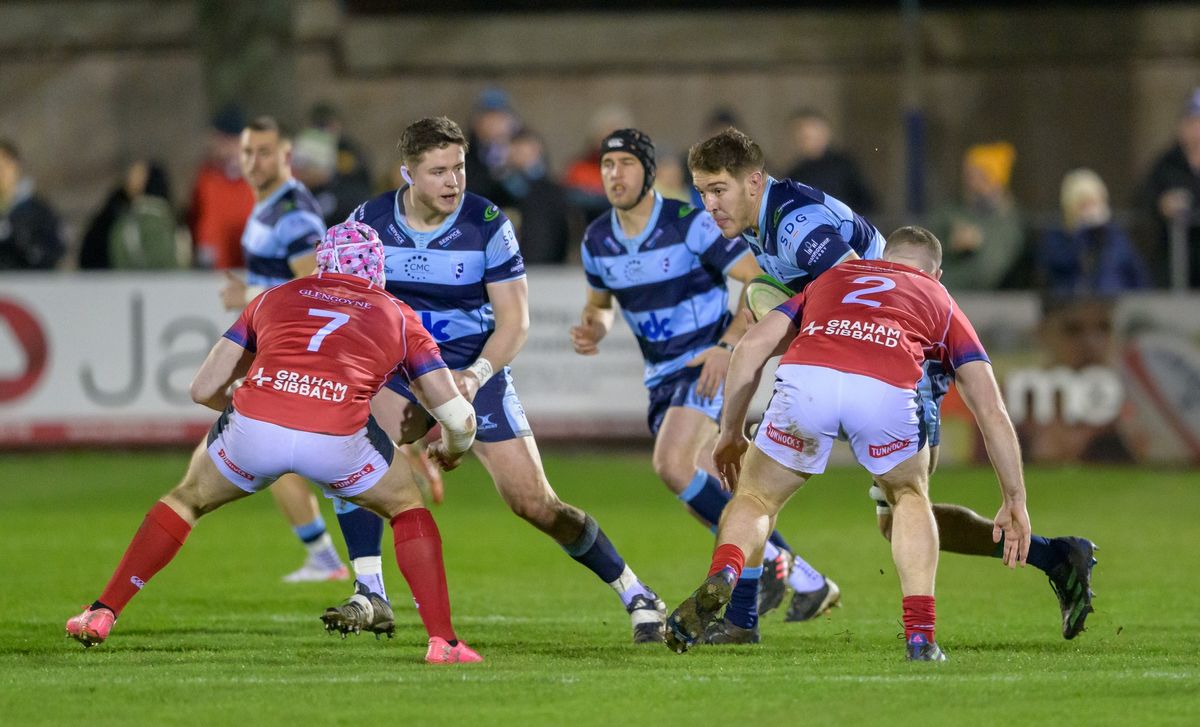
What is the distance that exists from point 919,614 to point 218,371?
2849mm

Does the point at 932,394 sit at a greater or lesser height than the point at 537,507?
greater

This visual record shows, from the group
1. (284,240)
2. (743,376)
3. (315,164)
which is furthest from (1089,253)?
(743,376)

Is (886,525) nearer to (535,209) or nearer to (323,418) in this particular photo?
(323,418)

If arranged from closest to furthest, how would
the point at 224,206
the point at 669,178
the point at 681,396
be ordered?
the point at 681,396 < the point at 669,178 < the point at 224,206

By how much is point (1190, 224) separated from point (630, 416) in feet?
16.7

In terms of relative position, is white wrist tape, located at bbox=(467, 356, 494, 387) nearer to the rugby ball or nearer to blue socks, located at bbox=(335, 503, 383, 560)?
blue socks, located at bbox=(335, 503, 383, 560)

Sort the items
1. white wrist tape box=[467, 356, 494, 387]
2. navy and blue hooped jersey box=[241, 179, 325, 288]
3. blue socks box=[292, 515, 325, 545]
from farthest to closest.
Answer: blue socks box=[292, 515, 325, 545] → navy and blue hooped jersey box=[241, 179, 325, 288] → white wrist tape box=[467, 356, 494, 387]

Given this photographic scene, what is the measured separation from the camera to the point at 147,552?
7.45 meters

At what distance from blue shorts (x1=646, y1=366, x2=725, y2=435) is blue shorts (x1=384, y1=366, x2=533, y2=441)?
44.1 inches

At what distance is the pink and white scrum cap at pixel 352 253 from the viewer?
7.56 metres

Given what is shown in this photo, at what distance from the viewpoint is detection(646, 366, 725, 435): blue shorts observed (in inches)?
364

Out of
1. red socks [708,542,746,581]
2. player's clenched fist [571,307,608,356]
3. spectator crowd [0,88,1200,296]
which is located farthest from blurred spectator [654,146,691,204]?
red socks [708,542,746,581]

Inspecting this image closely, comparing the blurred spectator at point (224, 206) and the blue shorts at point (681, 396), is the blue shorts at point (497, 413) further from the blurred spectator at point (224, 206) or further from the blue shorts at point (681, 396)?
the blurred spectator at point (224, 206)

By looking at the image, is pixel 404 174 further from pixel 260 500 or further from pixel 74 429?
pixel 74 429
